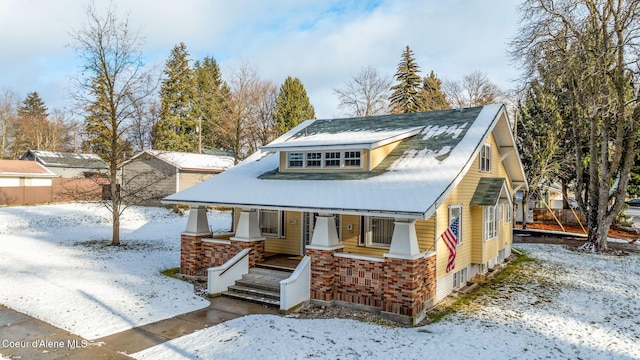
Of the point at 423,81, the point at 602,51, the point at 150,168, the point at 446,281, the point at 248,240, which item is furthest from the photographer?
the point at 423,81

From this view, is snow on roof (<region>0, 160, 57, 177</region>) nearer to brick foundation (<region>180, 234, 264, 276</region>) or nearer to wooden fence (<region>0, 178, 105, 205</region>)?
wooden fence (<region>0, 178, 105, 205</region>)

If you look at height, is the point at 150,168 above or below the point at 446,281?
above

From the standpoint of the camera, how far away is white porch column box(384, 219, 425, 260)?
8898mm

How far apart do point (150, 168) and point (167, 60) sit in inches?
807

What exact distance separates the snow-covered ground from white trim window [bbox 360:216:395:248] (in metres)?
2.59

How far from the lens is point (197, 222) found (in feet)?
42.0

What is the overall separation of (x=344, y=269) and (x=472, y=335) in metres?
3.22

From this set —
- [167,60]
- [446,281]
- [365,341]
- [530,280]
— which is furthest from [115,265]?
[167,60]

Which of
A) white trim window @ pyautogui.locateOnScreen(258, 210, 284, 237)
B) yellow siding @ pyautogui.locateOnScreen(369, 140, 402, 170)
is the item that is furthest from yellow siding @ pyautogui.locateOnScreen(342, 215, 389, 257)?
white trim window @ pyautogui.locateOnScreen(258, 210, 284, 237)

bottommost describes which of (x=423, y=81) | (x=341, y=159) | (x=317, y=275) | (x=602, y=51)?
(x=317, y=275)

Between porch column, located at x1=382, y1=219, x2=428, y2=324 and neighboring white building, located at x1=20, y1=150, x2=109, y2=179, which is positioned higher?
neighboring white building, located at x1=20, y1=150, x2=109, y2=179

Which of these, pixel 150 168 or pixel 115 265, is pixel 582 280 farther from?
pixel 150 168

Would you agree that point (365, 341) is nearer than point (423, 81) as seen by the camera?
Yes

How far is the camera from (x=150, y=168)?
3097cm
